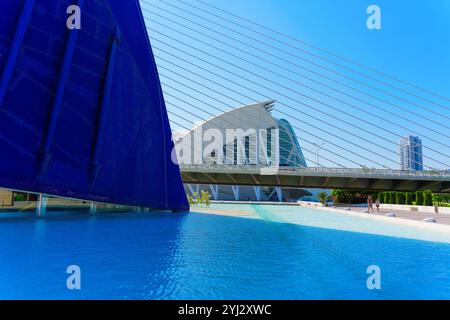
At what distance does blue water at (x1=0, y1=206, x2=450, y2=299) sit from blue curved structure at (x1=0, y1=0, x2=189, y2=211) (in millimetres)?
2866

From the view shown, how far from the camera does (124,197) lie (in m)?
14.3

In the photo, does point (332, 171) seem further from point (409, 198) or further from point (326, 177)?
point (409, 198)

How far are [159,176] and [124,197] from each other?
3.12m

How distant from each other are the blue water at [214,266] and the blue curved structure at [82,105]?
287 centimetres

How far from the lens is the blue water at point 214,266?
4.52 metres

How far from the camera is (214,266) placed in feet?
19.9

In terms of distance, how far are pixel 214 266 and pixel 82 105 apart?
31.9ft

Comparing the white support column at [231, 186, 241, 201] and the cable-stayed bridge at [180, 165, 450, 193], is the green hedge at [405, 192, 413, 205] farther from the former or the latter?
the white support column at [231, 186, 241, 201]

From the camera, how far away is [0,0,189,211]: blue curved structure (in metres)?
9.99

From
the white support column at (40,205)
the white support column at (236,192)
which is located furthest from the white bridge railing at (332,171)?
the white support column at (236,192)

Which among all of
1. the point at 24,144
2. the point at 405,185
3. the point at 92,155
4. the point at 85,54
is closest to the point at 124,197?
the point at 92,155

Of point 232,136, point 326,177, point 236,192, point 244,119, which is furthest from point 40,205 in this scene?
point 236,192

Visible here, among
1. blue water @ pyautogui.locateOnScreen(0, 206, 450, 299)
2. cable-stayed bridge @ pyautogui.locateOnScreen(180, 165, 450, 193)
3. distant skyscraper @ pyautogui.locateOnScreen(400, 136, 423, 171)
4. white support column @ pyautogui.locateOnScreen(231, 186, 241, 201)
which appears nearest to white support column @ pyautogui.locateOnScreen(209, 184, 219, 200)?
white support column @ pyautogui.locateOnScreen(231, 186, 241, 201)
